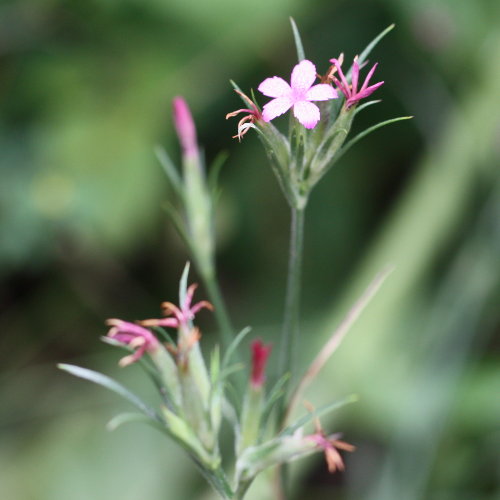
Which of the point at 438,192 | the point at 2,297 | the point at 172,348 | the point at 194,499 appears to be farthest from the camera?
the point at 2,297

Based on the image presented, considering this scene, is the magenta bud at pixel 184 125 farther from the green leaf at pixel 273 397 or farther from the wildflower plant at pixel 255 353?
the green leaf at pixel 273 397

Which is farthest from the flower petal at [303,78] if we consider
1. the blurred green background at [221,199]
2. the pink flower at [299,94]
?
the blurred green background at [221,199]

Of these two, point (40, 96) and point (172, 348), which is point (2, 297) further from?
point (172, 348)

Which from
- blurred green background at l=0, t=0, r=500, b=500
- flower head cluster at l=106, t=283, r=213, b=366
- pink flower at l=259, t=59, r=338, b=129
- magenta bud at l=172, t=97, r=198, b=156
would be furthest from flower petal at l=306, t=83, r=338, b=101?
blurred green background at l=0, t=0, r=500, b=500

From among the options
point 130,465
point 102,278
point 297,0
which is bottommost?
point 130,465

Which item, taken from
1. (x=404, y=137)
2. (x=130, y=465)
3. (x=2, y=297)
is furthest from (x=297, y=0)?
(x=130, y=465)

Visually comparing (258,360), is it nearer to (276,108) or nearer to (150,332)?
(150,332)

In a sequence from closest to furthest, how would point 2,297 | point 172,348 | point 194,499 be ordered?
point 172,348 → point 194,499 → point 2,297

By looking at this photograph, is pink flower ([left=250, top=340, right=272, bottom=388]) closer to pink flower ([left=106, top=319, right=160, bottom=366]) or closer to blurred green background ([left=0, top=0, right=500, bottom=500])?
pink flower ([left=106, top=319, right=160, bottom=366])
